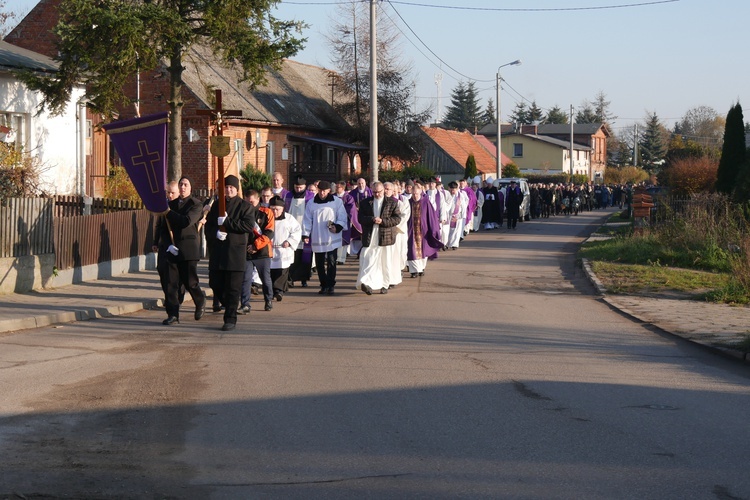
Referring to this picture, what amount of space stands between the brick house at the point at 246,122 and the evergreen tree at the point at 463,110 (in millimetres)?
80224

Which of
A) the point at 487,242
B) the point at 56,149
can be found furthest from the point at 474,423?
the point at 487,242

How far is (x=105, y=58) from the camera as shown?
816 inches

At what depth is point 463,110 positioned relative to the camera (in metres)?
130

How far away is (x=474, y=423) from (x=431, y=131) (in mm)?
66474

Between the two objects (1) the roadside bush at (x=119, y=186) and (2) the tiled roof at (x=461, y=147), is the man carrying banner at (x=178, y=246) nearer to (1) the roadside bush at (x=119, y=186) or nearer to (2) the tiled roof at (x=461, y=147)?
(1) the roadside bush at (x=119, y=186)

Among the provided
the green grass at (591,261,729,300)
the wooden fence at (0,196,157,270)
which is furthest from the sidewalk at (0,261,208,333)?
the green grass at (591,261,729,300)

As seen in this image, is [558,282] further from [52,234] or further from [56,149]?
[56,149]

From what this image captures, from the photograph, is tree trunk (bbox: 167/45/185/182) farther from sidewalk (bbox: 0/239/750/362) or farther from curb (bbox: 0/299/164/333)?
curb (bbox: 0/299/164/333)

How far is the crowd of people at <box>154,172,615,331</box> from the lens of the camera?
12094 millimetres

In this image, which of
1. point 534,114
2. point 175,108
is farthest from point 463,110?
point 175,108

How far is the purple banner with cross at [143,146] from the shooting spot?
13.7 meters

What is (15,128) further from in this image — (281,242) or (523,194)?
(523,194)

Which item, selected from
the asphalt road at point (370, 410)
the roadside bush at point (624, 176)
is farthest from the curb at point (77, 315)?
the roadside bush at point (624, 176)

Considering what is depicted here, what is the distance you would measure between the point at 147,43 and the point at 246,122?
666 inches
